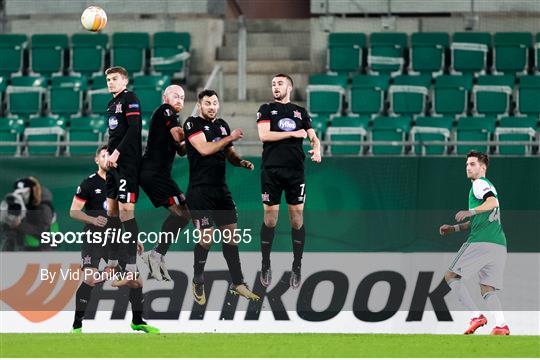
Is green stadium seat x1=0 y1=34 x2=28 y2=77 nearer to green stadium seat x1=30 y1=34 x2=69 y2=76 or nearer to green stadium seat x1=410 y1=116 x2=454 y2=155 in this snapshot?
green stadium seat x1=30 y1=34 x2=69 y2=76

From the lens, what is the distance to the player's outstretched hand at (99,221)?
14.7m

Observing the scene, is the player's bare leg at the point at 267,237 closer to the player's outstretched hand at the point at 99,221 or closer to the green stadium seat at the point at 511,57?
the player's outstretched hand at the point at 99,221

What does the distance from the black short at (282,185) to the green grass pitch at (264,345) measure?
1534 mm

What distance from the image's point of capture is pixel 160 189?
48.4ft

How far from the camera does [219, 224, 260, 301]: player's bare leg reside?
14602 millimetres

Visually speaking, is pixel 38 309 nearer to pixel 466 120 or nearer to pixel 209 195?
pixel 209 195

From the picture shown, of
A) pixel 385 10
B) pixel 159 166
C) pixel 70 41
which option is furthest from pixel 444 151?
pixel 70 41

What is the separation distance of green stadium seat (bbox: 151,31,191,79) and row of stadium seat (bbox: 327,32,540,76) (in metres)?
2.46

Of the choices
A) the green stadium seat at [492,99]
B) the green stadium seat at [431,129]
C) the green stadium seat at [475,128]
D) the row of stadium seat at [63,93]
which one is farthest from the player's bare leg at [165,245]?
the green stadium seat at [492,99]

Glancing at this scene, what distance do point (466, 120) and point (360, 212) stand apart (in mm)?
5949

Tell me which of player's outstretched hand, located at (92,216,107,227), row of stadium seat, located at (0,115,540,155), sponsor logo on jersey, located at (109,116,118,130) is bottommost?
player's outstretched hand, located at (92,216,107,227)

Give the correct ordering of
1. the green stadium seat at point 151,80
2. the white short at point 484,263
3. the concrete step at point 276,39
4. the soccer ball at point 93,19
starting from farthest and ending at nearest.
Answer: the concrete step at point 276,39 < the green stadium seat at point 151,80 < the soccer ball at point 93,19 < the white short at point 484,263

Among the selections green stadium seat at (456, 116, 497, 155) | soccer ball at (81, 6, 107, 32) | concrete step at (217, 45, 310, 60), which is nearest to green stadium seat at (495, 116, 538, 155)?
green stadium seat at (456, 116, 497, 155)

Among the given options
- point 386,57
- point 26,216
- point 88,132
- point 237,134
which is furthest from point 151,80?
point 237,134
